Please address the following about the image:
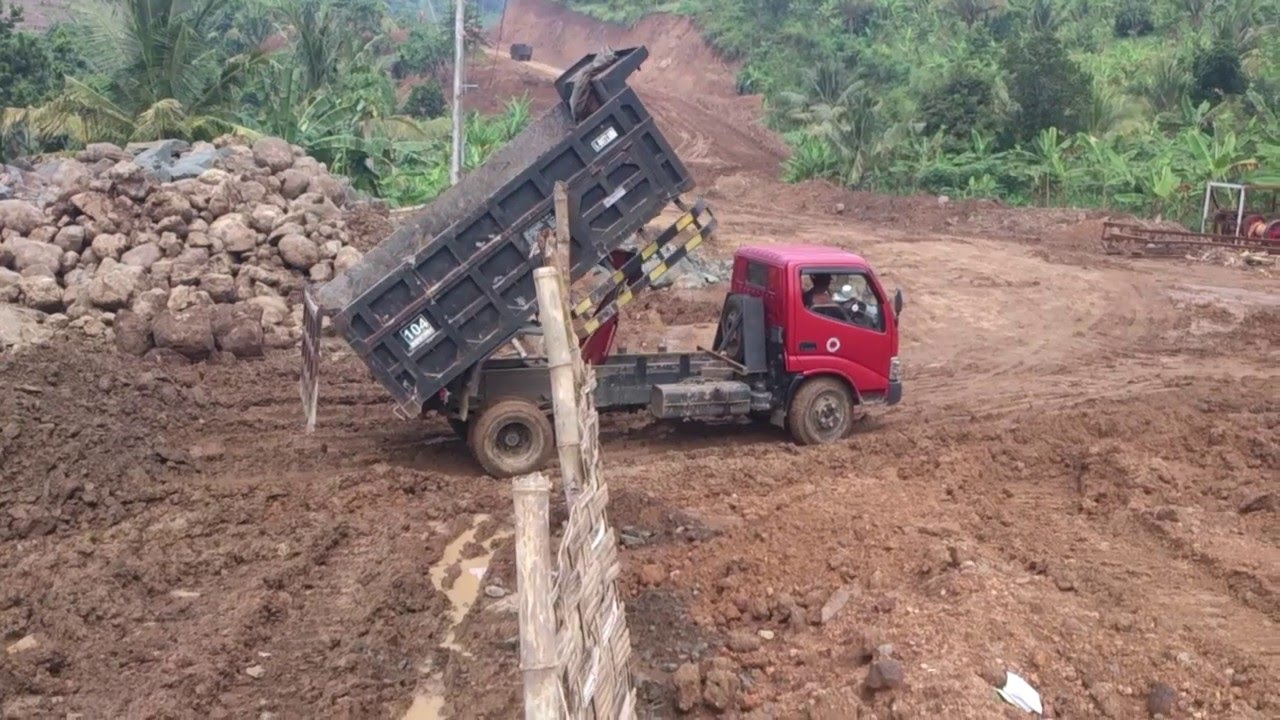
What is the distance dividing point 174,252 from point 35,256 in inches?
64.7

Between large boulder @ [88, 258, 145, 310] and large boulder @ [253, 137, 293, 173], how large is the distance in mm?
4152

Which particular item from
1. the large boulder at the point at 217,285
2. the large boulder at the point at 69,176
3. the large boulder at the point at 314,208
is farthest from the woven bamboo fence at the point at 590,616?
the large boulder at the point at 69,176

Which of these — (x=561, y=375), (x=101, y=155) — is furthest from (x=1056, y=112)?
(x=561, y=375)

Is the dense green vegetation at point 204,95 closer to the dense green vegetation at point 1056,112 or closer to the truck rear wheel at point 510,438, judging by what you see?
the dense green vegetation at point 1056,112

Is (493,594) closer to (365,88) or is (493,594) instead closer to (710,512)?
(710,512)

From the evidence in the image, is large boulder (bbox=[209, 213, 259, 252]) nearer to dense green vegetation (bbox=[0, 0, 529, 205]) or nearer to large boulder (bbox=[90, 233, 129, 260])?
large boulder (bbox=[90, 233, 129, 260])

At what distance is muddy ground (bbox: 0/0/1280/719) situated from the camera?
652cm

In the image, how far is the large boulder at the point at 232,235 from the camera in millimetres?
15648

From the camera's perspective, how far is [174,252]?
15383 mm

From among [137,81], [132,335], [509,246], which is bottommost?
[132,335]

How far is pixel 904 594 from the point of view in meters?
7.37

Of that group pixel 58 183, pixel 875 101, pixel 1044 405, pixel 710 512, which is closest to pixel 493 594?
pixel 710 512

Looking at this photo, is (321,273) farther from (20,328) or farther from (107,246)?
(20,328)

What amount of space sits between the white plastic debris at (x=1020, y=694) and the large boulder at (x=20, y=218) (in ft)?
46.3
